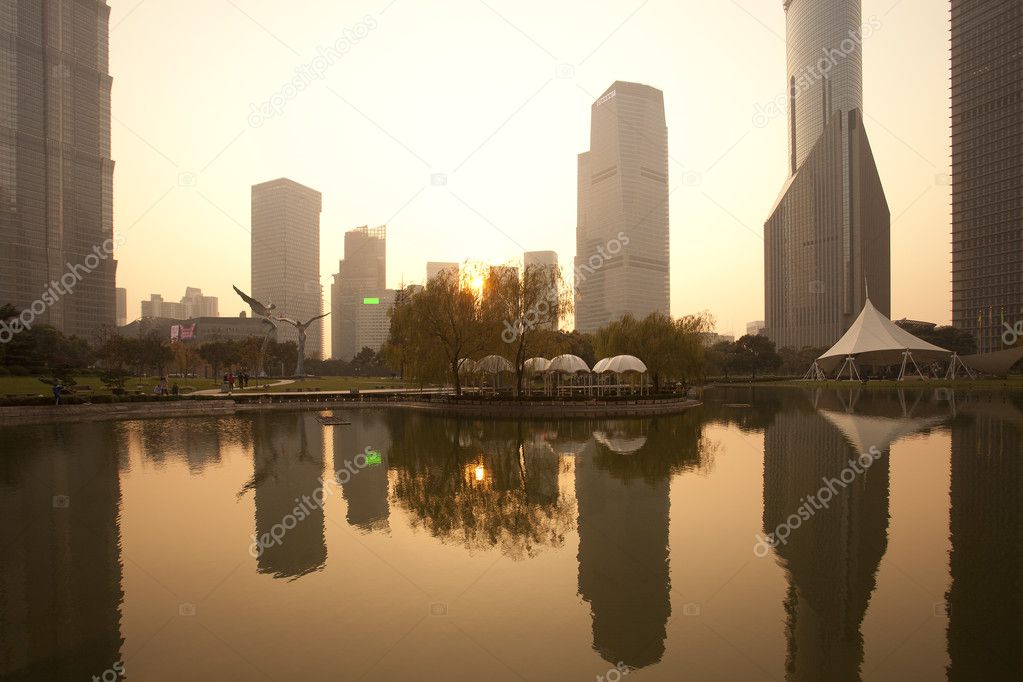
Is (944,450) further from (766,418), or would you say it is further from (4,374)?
(4,374)

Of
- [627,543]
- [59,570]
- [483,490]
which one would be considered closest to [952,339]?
[483,490]

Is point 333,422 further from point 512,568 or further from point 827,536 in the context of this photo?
point 827,536

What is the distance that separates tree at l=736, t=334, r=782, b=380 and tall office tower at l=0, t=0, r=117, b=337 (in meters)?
119

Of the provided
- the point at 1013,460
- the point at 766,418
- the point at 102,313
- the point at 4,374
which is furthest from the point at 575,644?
the point at 102,313

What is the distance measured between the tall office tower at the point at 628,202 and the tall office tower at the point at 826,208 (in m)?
38.6

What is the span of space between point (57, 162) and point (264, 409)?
4708 inches

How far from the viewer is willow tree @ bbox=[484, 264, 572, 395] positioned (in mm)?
35875

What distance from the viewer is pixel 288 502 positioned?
1290cm

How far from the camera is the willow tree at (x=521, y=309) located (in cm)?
3588

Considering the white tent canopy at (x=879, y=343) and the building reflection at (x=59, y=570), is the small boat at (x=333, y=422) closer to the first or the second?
the building reflection at (x=59, y=570)

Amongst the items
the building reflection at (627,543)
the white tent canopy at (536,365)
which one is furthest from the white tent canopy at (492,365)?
the building reflection at (627,543)

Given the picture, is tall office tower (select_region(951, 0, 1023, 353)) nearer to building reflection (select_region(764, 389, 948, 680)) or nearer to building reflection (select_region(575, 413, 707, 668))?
building reflection (select_region(764, 389, 948, 680))

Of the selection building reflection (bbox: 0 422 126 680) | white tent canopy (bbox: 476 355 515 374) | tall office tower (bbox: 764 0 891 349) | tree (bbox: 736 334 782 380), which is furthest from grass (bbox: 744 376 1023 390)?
building reflection (bbox: 0 422 126 680)

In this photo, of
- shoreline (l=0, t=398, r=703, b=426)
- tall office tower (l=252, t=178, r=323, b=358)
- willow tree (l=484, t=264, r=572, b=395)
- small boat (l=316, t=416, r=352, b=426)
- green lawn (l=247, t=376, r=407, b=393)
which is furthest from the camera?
tall office tower (l=252, t=178, r=323, b=358)
